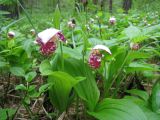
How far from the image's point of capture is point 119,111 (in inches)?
41.3

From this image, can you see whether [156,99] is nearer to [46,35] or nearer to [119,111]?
[119,111]

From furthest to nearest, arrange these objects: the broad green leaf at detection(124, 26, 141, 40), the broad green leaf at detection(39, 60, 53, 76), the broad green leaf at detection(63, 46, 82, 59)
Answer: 1. the broad green leaf at detection(124, 26, 141, 40)
2. the broad green leaf at detection(63, 46, 82, 59)
3. the broad green leaf at detection(39, 60, 53, 76)

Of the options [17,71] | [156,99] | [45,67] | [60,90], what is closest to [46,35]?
[45,67]

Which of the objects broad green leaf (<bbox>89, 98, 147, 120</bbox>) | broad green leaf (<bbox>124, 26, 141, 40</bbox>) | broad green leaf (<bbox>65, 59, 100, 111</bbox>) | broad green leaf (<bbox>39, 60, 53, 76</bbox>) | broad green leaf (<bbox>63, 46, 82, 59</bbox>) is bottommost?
broad green leaf (<bbox>89, 98, 147, 120</bbox>)

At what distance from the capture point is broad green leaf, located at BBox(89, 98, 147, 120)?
39.9 inches

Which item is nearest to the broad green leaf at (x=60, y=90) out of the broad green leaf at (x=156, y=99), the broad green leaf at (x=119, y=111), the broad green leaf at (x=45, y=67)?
the broad green leaf at (x=45, y=67)

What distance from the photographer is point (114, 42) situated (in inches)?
56.6

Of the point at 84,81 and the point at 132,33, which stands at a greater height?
the point at 132,33

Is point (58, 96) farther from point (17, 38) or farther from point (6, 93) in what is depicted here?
point (17, 38)

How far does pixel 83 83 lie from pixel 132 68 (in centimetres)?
31

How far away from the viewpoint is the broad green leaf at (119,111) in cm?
101

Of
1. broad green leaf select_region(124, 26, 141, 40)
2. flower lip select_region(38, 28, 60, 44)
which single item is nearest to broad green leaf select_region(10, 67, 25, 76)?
flower lip select_region(38, 28, 60, 44)

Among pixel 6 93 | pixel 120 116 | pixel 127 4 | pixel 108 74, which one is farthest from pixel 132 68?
pixel 127 4

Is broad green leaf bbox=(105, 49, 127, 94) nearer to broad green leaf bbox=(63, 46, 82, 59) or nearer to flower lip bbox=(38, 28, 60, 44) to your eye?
broad green leaf bbox=(63, 46, 82, 59)
